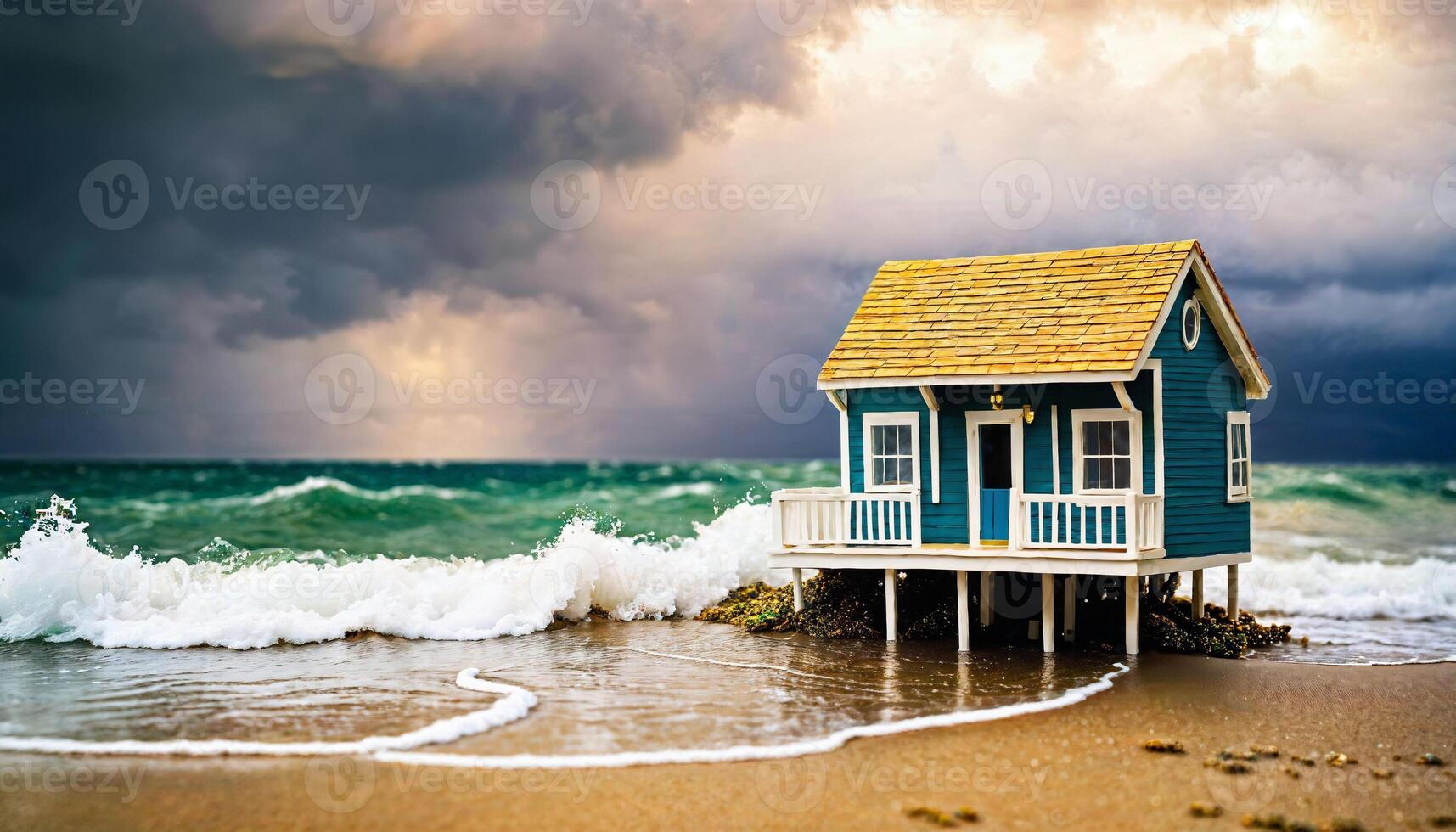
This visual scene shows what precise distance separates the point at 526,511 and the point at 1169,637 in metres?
23.3

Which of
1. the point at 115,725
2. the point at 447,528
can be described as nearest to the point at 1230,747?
the point at 115,725

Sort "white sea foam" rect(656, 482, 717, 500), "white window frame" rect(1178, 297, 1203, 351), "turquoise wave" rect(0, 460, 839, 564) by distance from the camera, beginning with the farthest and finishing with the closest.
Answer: "white sea foam" rect(656, 482, 717, 500)
"turquoise wave" rect(0, 460, 839, 564)
"white window frame" rect(1178, 297, 1203, 351)

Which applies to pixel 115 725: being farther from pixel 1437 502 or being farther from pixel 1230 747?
pixel 1437 502

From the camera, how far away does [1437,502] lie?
1686 inches

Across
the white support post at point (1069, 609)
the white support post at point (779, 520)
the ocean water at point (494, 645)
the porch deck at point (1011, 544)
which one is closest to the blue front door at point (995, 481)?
the porch deck at point (1011, 544)

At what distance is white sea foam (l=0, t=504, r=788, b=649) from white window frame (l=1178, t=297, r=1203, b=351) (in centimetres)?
924

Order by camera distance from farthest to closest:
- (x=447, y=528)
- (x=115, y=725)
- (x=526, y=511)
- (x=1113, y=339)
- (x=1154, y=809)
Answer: (x=526, y=511) < (x=447, y=528) < (x=1113, y=339) < (x=115, y=725) < (x=1154, y=809)

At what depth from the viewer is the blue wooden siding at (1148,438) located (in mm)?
17156

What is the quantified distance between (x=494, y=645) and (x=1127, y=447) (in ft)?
31.3

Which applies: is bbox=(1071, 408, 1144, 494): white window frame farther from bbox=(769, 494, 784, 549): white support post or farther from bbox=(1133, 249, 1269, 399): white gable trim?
bbox=(769, 494, 784, 549): white support post

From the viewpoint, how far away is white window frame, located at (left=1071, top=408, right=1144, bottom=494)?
55.1ft

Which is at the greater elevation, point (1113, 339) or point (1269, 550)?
point (1113, 339)

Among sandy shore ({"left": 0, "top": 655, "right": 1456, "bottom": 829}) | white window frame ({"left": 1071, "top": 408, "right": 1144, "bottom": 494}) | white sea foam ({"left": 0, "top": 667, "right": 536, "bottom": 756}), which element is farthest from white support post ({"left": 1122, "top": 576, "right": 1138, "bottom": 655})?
white sea foam ({"left": 0, "top": 667, "right": 536, "bottom": 756})

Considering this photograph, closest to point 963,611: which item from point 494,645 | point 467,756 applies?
point 494,645
